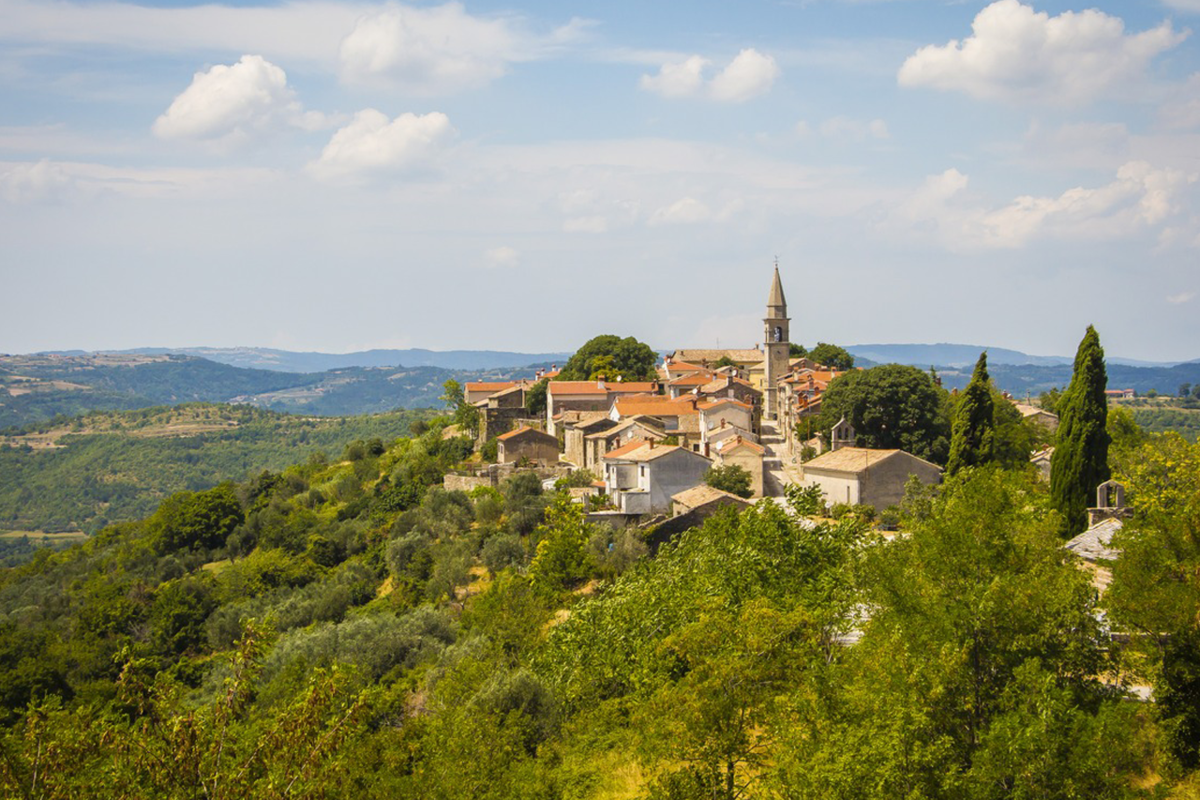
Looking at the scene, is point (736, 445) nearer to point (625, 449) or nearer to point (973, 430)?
point (625, 449)

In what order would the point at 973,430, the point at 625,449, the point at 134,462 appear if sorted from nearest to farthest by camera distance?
the point at 973,430, the point at 625,449, the point at 134,462

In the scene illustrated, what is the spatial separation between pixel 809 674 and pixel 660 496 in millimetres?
27638

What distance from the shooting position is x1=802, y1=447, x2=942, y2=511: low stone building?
44.8 m

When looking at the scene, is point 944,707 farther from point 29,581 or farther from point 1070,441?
point 29,581

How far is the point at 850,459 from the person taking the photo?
4662 centimetres

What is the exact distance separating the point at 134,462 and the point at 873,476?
152086mm

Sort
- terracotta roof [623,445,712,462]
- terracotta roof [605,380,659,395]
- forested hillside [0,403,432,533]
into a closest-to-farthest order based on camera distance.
Answer: terracotta roof [623,445,712,462] < terracotta roof [605,380,659,395] < forested hillside [0,403,432,533]

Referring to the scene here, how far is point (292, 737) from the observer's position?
42.7 ft

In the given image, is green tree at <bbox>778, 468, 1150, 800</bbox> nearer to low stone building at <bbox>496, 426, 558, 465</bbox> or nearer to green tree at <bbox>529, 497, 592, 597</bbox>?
green tree at <bbox>529, 497, 592, 597</bbox>

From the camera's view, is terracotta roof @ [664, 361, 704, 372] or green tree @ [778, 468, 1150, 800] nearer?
green tree @ [778, 468, 1150, 800]

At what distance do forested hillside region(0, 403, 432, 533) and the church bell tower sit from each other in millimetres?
77710

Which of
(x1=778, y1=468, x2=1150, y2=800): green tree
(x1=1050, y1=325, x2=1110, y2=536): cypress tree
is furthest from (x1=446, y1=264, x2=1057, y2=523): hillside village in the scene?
(x1=778, y1=468, x2=1150, y2=800): green tree

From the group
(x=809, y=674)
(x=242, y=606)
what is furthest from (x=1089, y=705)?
(x=242, y=606)

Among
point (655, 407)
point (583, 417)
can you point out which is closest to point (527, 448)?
point (583, 417)
